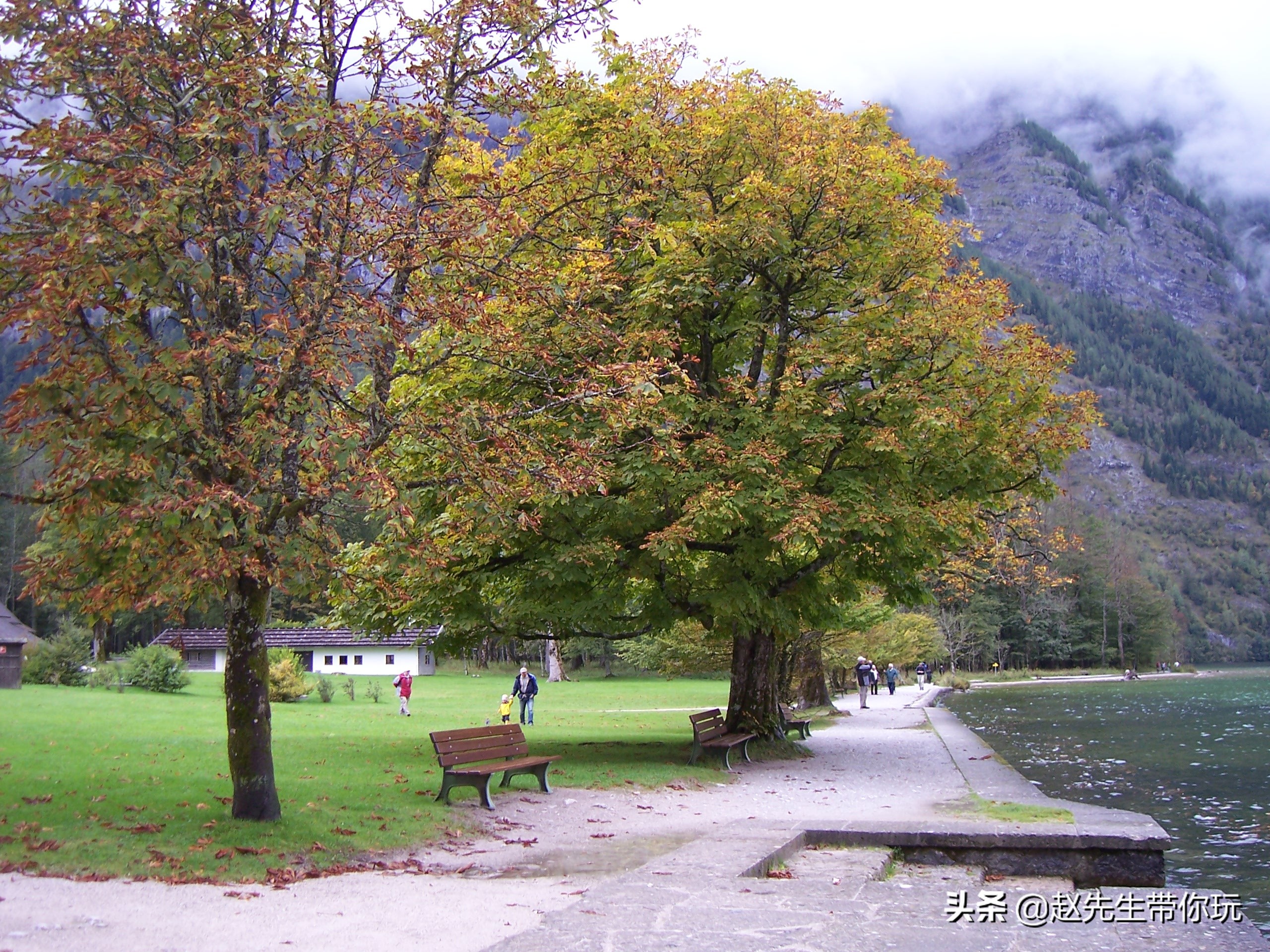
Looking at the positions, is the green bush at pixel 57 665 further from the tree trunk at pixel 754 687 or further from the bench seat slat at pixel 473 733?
the bench seat slat at pixel 473 733

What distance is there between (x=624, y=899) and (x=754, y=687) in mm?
13787

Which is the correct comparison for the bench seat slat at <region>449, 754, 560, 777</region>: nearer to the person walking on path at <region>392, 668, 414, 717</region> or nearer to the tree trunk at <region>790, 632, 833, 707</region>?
the person walking on path at <region>392, 668, 414, 717</region>

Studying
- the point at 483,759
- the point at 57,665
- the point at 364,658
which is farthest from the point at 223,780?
the point at 364,658

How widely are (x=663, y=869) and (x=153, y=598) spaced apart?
463 cm

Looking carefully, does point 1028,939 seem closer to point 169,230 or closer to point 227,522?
point 227,522

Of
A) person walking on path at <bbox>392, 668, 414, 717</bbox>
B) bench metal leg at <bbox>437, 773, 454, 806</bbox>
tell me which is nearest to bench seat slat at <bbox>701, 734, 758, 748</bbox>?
bench metal leg at <bbox>437, 773, 454, 806</bbox>

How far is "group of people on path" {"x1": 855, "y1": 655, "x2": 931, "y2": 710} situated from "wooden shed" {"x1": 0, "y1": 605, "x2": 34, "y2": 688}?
29653 mm

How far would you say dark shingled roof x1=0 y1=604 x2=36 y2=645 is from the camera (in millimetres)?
33500

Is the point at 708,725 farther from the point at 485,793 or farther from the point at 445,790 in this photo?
the point at 445,790

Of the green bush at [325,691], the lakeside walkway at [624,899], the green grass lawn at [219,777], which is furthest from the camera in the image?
the green bush at [325,691]

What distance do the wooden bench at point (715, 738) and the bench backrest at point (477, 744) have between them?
4.24 m

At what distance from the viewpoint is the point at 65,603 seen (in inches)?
363

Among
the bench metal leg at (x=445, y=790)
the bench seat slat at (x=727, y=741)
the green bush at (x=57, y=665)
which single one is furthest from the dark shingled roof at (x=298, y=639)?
the bench metal leg at (x=445, y=790)

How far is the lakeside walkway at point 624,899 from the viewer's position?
659 centimetres
